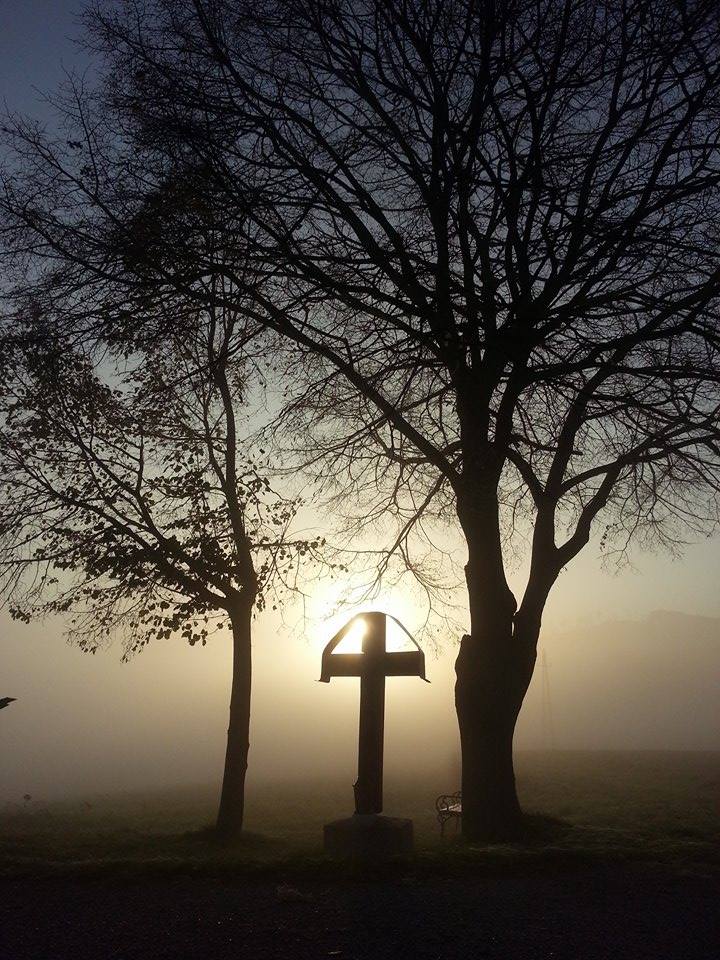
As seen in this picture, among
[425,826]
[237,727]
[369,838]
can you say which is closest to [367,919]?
[369,838]

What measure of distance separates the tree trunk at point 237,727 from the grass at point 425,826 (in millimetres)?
501

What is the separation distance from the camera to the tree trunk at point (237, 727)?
1656cm

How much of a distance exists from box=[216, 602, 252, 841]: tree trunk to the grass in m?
0.50

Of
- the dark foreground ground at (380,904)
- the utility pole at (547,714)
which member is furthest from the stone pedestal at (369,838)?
the utility pole at (547,714)

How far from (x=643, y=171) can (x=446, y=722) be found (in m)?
126

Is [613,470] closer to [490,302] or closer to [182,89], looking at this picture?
[490,302]

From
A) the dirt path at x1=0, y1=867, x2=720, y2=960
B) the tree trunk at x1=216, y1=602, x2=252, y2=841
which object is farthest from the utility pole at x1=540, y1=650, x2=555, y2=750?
the dirt path at x1=0, y1=867, x2=720, y2=960

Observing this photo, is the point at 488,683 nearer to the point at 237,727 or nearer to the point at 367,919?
the point at 367,919

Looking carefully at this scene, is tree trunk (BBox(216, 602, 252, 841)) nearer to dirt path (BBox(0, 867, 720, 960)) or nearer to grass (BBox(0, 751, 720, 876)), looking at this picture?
grass (BBox(0, 751, 720, 876))

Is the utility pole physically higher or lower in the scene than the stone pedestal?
higher

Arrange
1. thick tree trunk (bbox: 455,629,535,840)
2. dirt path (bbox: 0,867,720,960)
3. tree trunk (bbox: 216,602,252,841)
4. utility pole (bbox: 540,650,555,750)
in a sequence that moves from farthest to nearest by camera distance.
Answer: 1. utility pole (bbox: 540,650,555,750)
2. tree trunk (bbox: 216,602,252,841)
3. thick tree trunk (bbox: 455,629,535,840)
4. dirt path (bbox: 0,867,720,960)

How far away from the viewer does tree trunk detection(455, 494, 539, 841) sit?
40.9 feet

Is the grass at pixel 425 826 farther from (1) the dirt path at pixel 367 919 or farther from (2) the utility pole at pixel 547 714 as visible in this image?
(2) the utility pole at pixel 547 714

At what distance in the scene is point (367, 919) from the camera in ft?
21.2
